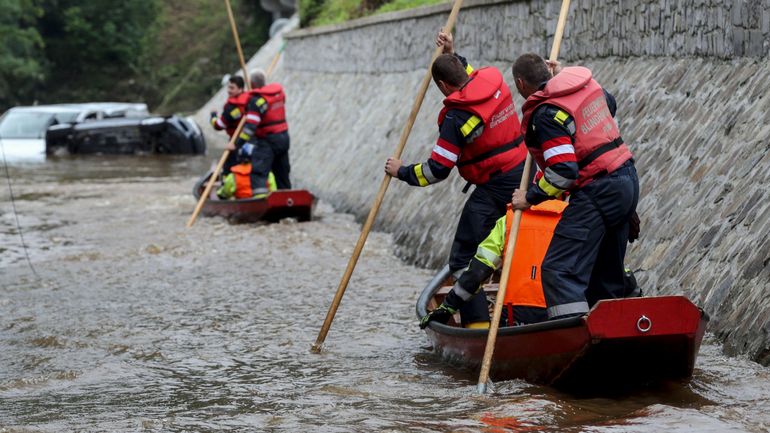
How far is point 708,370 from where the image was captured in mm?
7297

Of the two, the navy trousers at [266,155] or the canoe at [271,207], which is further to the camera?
the navy trousers at [266,155]

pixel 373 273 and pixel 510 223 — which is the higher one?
pixel 510 223

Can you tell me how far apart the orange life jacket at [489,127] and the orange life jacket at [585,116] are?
931 millimetres

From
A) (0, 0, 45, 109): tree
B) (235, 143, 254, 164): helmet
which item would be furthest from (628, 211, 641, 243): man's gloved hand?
(0, 0, 45, 109): tree

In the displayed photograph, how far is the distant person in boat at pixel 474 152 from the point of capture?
808 cm

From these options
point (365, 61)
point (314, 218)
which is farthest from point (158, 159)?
point (314, 218)

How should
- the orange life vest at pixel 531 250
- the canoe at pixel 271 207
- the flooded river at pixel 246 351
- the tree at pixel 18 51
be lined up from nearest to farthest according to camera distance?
1. the flooded river at pixel 246 351
2. the orange life vest at pixel 531 250
3. the canoe at pixel 271 207
4. the tree at pixel 18 51

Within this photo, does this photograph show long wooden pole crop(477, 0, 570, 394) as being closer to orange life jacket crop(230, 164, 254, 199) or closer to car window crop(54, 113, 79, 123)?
orange life jacket crop(230, 164, 254, 199)

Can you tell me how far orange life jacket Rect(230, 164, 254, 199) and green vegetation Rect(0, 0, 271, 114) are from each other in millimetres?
35954

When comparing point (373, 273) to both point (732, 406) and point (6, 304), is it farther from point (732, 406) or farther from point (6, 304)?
point (732, 406)

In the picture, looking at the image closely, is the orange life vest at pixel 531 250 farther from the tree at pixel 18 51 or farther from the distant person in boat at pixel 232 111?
the tree at pixel 18 51

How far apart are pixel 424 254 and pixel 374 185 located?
405cm

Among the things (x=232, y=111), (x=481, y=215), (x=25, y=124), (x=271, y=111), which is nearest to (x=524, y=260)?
(x=481, y=215)

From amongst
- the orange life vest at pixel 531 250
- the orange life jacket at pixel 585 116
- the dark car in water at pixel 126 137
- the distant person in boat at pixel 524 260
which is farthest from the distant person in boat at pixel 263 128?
the dark car in water at pixel 126 137
